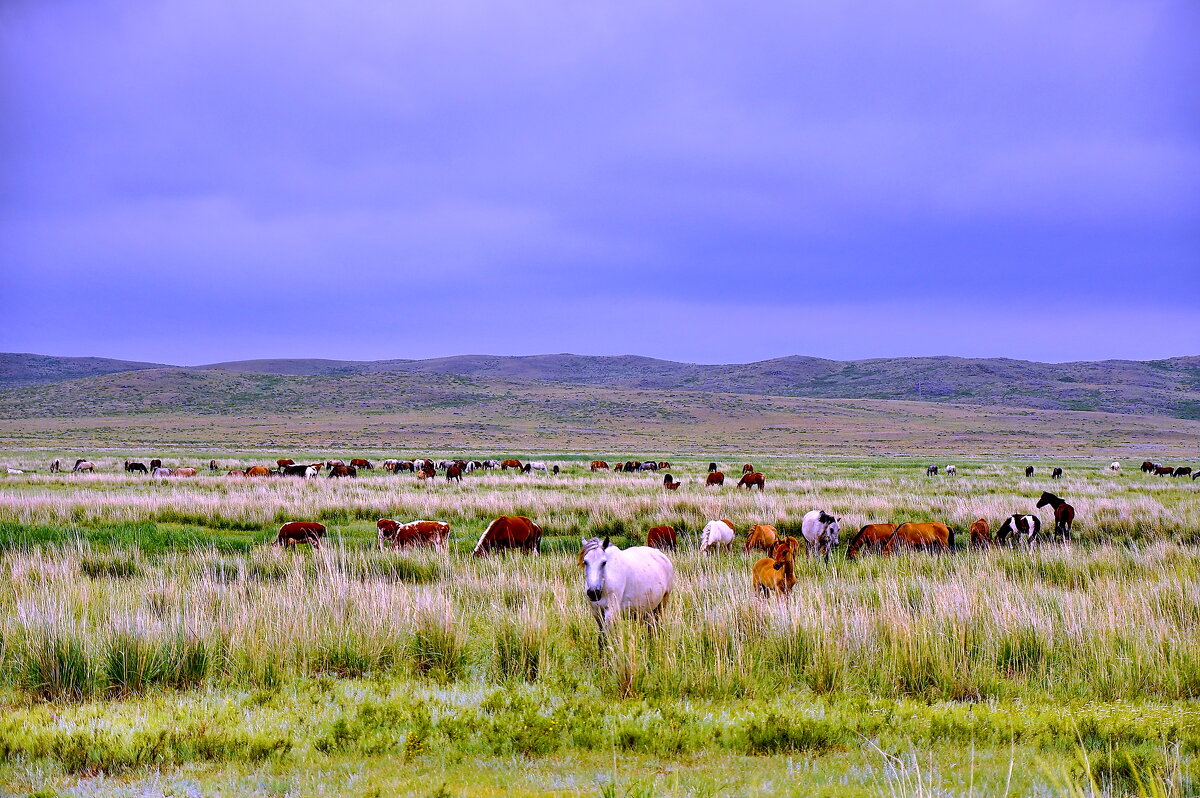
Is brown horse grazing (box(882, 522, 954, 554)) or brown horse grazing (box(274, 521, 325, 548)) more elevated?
brown horse grazing (box(274, 521, 325, 548))

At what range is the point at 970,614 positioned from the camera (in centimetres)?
722

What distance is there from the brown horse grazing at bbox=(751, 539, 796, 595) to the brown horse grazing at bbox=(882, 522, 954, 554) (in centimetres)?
474

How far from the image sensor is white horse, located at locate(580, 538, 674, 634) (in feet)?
22.0

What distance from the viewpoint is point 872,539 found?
13.7 meters

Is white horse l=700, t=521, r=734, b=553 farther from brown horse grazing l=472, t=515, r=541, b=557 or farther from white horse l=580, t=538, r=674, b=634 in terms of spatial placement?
white horse l=580, t=538, r=674, b=634

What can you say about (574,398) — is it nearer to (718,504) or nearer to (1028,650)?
(718,504)

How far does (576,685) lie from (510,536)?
7285 mm

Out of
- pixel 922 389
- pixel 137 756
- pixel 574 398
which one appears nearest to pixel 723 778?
pixel 137 756

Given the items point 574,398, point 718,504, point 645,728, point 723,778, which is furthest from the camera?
point 574,398

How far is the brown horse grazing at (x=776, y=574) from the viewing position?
8953 mm

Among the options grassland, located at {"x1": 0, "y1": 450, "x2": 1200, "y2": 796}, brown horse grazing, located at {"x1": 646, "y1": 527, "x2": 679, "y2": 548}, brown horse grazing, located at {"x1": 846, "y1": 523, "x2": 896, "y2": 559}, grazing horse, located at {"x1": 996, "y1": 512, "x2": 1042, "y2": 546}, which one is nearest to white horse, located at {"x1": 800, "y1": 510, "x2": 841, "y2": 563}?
brown horse grazing, located at {"x1": 846, "y1": 523, "x2": 896, "y2": 559}

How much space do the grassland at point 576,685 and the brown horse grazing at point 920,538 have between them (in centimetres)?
232

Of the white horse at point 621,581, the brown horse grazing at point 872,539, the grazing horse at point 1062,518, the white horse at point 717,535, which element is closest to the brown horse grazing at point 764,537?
the white horse at point 717,535

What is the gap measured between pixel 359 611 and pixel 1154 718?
22.4 ft
